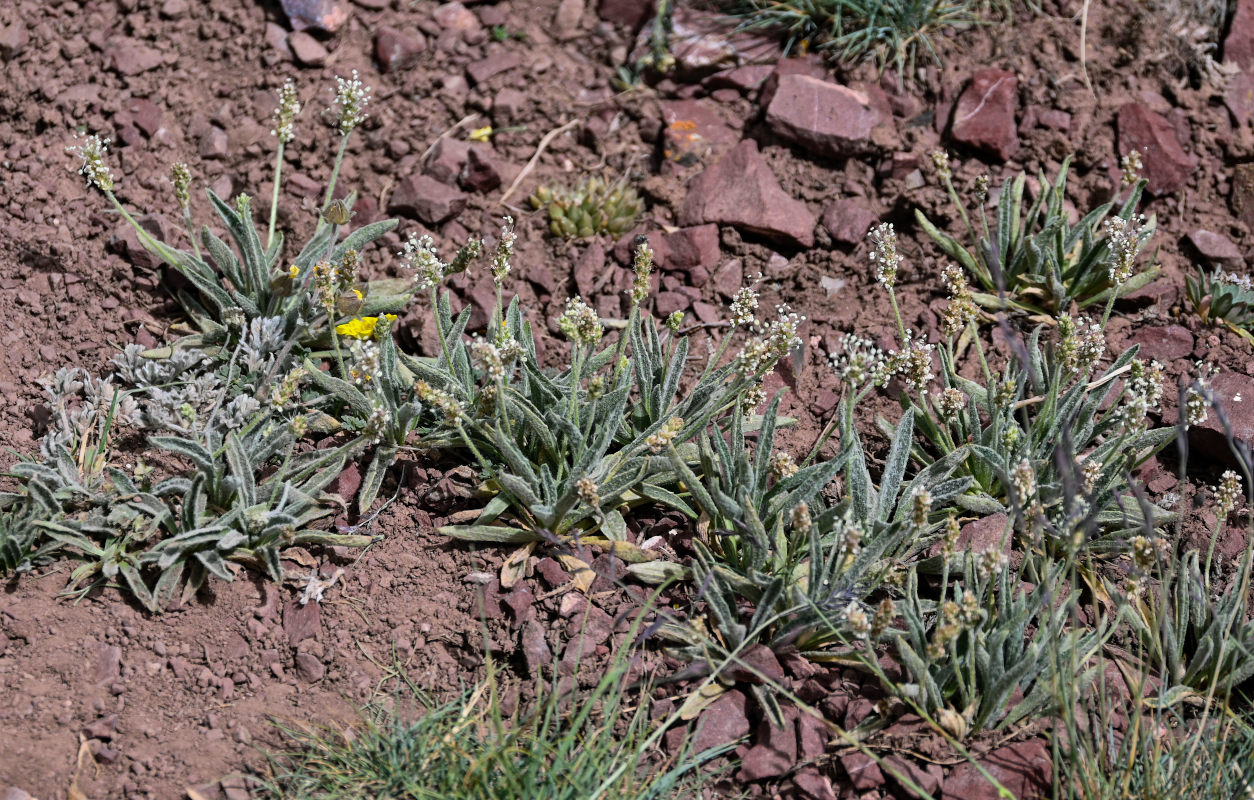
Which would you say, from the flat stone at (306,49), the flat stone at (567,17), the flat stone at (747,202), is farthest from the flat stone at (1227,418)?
the flat stone at (306,49)

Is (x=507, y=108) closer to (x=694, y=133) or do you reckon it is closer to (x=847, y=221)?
(x=694, y=133)

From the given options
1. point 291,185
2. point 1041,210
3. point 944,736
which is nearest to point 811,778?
point 944,736

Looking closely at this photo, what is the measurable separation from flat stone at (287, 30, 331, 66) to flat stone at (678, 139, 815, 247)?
1.81 meters

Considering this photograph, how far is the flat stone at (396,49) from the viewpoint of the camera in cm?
470

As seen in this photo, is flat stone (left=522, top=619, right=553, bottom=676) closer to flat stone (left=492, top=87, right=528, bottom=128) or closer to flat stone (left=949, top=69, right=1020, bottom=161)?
flat stone (left=492, top=87, right=528, bottom=128)

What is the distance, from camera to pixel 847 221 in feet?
13.6

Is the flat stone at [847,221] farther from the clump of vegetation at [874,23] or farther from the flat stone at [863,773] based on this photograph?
the flat stone at [863,773]

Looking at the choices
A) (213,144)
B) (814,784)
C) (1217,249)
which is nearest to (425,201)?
(213,144)

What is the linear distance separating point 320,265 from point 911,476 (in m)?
2.02

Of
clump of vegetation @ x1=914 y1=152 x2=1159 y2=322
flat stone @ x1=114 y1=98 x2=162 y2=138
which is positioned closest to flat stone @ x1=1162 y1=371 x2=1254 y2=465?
clump of vegetation @ x1=914 y1=152 x2=1159 y2=322

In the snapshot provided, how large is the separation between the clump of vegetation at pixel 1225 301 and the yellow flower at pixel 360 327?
3020 mm

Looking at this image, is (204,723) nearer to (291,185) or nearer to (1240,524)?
(291,185)

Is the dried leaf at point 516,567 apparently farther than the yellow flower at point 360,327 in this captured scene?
No

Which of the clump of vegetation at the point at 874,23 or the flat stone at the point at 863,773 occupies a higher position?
the clump of vegetation at the point at 874,23
